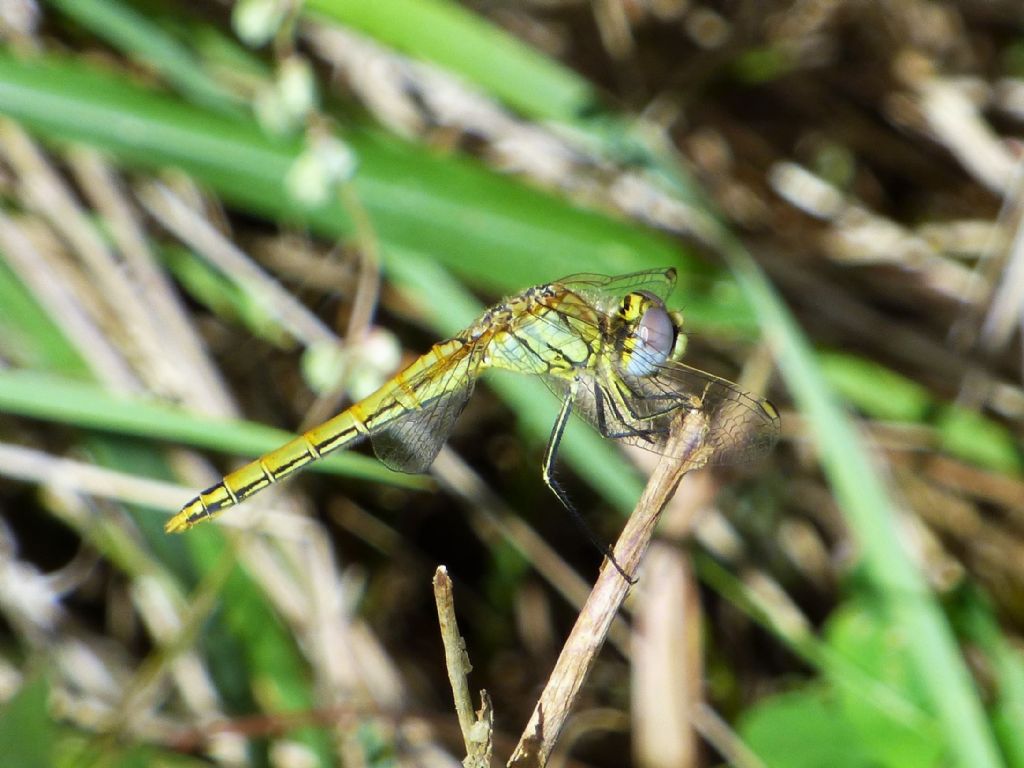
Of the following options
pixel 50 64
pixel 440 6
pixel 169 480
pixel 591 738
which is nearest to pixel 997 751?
pixel 591 738

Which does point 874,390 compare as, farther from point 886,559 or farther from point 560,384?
point 560,384

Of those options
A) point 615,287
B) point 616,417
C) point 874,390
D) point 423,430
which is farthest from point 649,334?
point 874,390

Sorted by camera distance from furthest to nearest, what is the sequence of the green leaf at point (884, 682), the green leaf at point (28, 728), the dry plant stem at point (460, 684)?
the green leaf at point (884, 682) < the green leaf at point (28, 728) < the dry plant stem at point (460, 684)

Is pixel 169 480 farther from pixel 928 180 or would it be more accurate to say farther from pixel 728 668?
pixel 928 180

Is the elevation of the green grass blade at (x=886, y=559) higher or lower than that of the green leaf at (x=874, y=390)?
lower

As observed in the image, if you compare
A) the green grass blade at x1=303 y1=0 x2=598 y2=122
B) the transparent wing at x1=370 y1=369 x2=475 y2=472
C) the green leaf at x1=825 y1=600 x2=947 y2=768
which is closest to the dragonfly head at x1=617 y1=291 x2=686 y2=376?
the transparent wing at x1=370 y1=369 x2=475 y2=472

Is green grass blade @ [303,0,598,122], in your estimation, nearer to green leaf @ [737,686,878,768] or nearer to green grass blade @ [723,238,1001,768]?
green grass blade @ [723,238,1001,768]

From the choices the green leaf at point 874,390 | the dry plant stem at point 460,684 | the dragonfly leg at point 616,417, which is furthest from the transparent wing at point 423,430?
the green leaf at point 874,390

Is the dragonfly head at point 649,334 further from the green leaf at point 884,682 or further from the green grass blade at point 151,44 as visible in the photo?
the green grass blade at point 151,44
